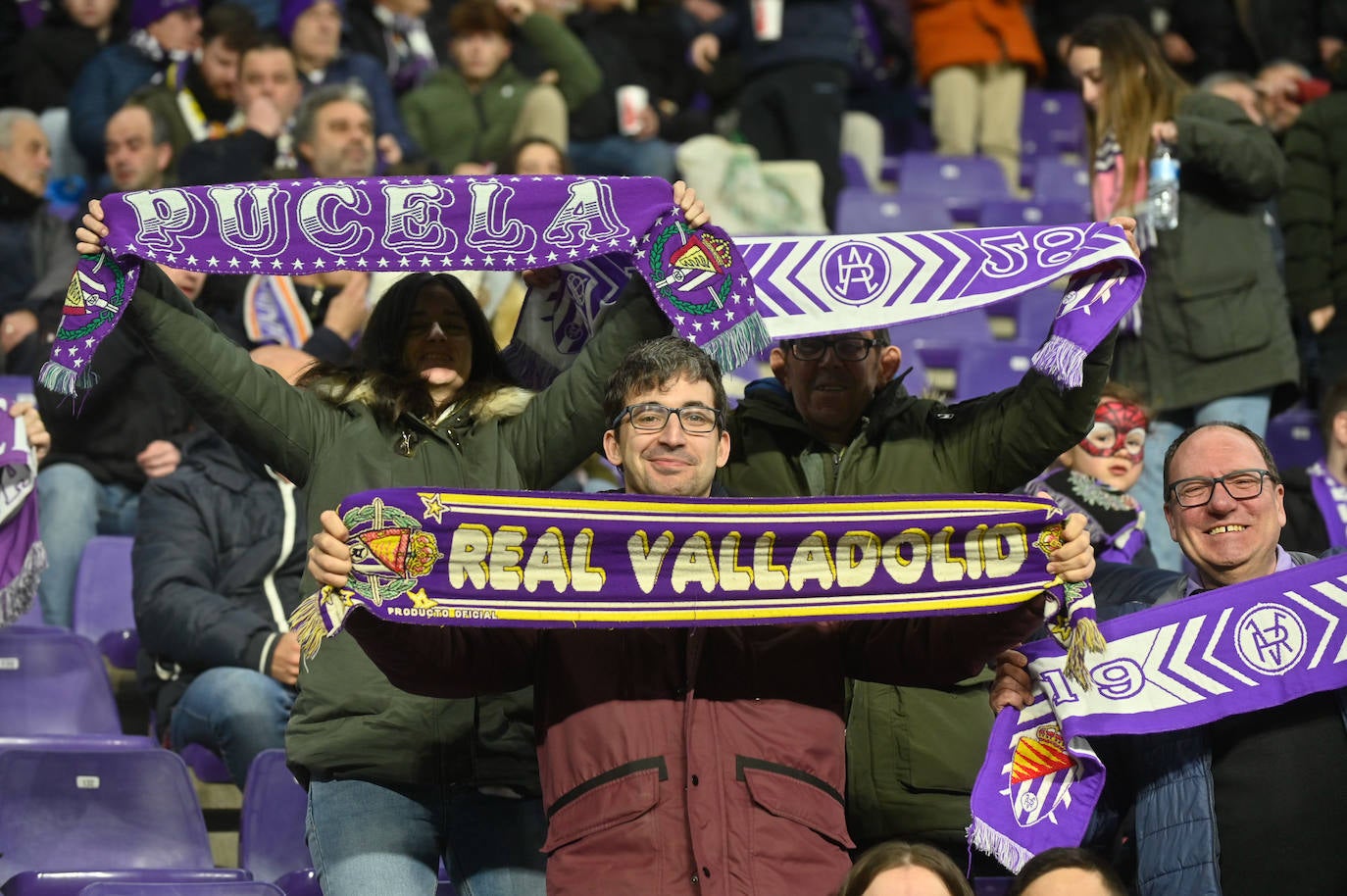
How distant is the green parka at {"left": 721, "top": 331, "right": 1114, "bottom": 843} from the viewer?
155 inches

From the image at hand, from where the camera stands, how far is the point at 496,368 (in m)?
4.23

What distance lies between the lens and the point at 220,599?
5.37 metres

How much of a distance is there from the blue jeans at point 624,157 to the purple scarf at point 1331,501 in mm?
4589

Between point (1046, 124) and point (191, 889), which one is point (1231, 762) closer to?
point (191, 889)

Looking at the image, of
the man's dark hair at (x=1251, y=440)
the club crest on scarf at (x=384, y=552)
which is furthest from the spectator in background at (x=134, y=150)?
the man's dark hair at (x=1251, y=440)

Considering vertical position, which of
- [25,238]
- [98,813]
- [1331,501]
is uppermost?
[25,238]

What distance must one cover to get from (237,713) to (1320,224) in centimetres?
481

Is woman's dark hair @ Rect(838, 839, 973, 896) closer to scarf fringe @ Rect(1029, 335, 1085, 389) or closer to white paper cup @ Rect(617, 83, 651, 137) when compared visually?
scarf fringe @ Rect(1029, 335, 1085, 389)

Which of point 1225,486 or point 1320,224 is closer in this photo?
point 1225,486

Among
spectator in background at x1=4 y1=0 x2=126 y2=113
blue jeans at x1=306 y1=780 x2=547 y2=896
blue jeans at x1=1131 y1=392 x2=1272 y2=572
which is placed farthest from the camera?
spectator in background at x1=4 y1=0 x2=126 y2=113

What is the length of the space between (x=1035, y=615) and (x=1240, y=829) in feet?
2.21

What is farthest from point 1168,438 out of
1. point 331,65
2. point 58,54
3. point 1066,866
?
point 58,54

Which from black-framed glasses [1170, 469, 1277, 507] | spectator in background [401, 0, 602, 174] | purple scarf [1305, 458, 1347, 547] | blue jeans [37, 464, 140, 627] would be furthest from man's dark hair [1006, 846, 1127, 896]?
spectator in background [401, 0, 602, 174]

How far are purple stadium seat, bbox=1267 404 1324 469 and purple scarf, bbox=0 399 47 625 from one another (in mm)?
4950
